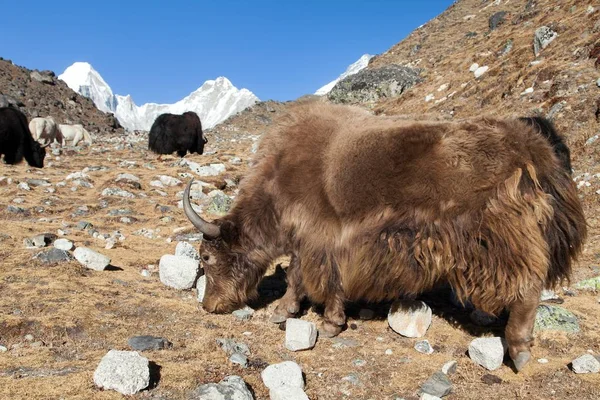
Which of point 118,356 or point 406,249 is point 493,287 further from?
point 118,356

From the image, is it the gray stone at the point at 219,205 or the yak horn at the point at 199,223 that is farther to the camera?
the gray stone at the point at 219,205

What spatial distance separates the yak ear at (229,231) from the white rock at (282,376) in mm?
1304

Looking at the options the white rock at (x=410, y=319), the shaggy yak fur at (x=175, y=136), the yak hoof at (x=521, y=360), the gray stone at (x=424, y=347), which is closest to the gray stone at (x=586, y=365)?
the yak hoof at (x=521, y=360)

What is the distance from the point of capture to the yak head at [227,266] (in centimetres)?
357

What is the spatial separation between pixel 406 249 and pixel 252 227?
1230 millimetres

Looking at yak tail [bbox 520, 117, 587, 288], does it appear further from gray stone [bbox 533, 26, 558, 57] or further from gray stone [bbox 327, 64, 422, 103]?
gray stone [bbox 327, 64, 422, 103]

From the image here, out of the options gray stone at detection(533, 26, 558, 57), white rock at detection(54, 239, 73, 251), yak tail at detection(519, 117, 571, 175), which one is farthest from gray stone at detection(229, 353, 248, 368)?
gray stone at detection(533, 26, 558, 57)

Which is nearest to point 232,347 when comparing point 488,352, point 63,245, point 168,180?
point 488,352

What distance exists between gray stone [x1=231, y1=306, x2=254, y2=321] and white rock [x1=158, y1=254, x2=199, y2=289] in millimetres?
585

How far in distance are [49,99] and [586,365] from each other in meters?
41.1

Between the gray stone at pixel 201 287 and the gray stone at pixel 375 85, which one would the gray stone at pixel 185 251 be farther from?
the gray stone at pixel 375 85

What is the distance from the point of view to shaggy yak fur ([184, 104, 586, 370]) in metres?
2.76

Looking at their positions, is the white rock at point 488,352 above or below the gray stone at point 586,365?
above

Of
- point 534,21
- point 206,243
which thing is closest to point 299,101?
point 206,243
